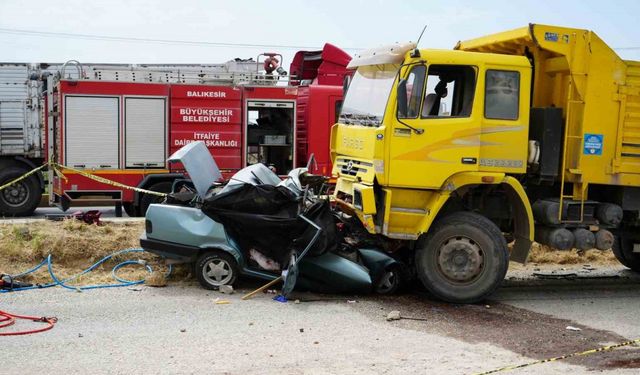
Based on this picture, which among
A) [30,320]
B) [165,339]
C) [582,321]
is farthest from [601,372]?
[30,320]

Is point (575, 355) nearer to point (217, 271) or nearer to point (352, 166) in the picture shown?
point (352, 166)

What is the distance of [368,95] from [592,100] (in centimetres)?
267

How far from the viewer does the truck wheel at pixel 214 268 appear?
28.4 ft

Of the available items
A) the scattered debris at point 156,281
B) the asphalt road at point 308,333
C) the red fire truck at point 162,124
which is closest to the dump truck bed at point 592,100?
the asphalt road at point 308,333

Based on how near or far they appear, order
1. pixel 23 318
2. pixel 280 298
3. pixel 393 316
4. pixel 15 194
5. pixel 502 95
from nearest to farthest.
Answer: pixel 23 318
pixel 393 316
pixel 280 298
pixel 502 95
pixel 15 194

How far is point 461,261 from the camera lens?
8578 mm

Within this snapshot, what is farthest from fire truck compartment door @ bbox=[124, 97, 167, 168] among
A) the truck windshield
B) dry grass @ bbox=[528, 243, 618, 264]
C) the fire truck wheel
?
dry grass @ bbox=[528, 243, 618, 264]

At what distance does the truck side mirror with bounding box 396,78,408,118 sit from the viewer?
26.8 feet

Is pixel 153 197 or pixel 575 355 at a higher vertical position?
pixel 153 197

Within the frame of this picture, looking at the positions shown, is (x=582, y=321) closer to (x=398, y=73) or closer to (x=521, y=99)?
(x=521, y=99)

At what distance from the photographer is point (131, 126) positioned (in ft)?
47.9

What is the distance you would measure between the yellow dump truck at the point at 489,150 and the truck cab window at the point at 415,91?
0.01 metres

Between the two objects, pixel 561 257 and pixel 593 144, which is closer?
pixel 593 144

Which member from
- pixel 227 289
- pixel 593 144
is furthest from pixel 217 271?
pixel 593 144
